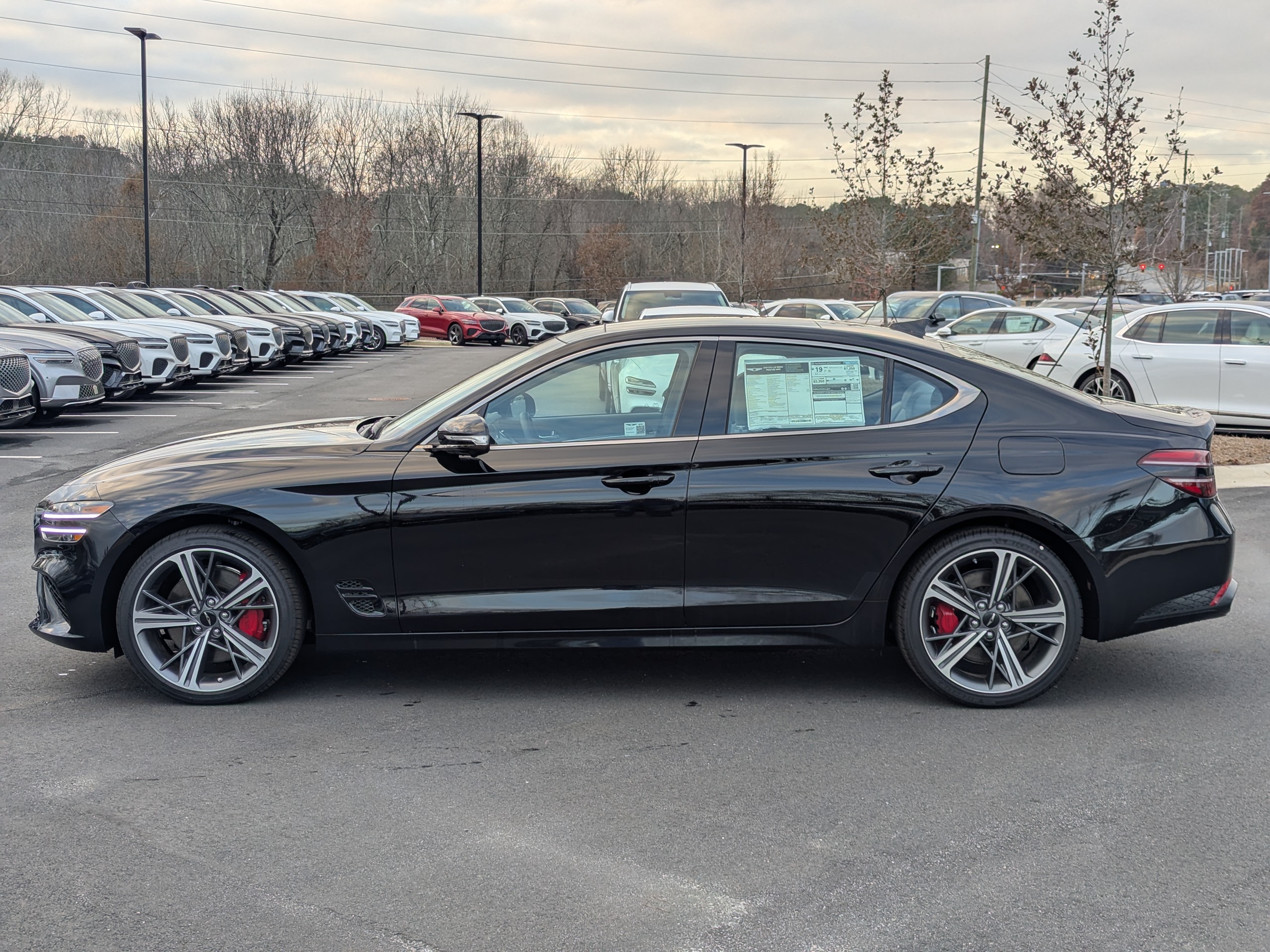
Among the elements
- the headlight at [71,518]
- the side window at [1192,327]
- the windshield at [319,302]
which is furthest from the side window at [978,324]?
the windshield at [319,302]

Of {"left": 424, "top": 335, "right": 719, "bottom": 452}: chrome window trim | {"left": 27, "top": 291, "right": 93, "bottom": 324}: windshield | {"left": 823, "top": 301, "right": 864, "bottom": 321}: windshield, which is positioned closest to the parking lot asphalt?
{"left": 424, "top": 335, "right": 719, "bottom": 452}: chrome window trim

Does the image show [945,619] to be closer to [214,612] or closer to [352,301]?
[214,612]

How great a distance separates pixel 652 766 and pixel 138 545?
2298 millimetres

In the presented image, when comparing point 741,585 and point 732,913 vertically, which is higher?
point 741,585

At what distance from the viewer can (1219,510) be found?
4.83 metres

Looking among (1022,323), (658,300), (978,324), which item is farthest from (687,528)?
(978,324)

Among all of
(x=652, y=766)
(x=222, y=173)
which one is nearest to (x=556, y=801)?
(x=652, y=766)

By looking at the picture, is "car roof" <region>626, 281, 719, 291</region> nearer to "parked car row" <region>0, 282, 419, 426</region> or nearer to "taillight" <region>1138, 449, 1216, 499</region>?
"parked car row" <region>0, 282, 419, 426</region>

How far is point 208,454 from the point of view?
4.89m

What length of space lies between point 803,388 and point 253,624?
2462 millimetres

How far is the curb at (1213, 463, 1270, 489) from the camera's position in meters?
10.3

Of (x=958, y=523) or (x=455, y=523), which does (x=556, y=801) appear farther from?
(x=958, y=523)

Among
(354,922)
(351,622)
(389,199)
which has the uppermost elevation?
(389,199)

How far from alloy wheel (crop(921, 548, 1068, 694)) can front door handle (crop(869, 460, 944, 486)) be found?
14.3 inches
